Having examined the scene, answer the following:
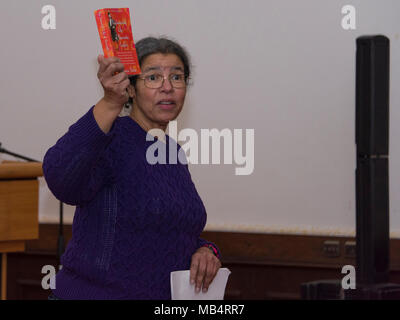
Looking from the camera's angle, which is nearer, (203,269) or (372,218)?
(372,218)

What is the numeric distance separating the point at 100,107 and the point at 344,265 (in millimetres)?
2854

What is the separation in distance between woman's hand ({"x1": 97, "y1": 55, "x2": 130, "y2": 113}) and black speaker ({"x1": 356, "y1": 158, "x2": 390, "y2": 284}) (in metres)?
0.66

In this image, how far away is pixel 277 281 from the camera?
4.34 metres

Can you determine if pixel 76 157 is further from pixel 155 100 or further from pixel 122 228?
pixel 155 100

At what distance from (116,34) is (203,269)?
2.49 feet

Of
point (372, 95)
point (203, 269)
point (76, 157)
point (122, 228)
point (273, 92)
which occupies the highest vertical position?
point (273, 92)

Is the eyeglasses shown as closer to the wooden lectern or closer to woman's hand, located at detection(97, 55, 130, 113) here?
woman's hand, located at detection(97, 55, 130, 113)

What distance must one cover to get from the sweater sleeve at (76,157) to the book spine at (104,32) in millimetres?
166

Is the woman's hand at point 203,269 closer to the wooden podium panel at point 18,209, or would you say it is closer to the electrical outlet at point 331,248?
the wooden podium panel at point 18,209

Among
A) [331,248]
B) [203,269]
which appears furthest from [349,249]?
[203,269]

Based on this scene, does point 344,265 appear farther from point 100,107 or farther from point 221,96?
point 100,107

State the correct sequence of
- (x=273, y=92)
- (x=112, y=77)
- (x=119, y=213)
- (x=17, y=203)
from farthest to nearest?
(x=273, y=92) < (x=17, y=203) < (x=119, y=213) < (x=112, y=77)

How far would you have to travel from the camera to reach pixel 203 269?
2.00 meters
